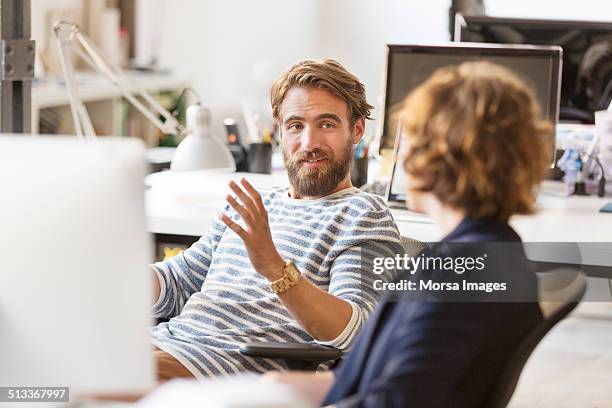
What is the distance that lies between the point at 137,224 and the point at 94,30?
4631mm

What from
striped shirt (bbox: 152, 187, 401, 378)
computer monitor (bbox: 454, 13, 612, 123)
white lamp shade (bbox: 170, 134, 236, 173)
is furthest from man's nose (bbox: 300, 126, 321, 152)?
computer monitor (bbox: 454, 13, 612, 123)

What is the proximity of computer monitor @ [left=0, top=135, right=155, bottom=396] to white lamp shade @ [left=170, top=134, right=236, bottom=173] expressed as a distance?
1.46 meters

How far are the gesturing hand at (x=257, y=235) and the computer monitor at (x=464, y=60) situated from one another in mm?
1238

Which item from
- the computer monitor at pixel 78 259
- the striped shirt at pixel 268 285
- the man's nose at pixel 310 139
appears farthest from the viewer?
the man's nose at pixel 310 139

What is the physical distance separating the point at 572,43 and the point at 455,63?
57 cm

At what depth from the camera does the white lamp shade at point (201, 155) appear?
2.82 metres

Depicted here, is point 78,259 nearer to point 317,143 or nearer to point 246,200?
point 246,200

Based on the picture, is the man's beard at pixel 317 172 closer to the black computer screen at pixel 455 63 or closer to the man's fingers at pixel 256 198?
the man's fingers at pixel 256 198

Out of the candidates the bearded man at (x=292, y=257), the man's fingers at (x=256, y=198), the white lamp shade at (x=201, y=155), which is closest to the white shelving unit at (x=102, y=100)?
the white lamp shade at (x=201, y=155)

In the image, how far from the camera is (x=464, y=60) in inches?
125

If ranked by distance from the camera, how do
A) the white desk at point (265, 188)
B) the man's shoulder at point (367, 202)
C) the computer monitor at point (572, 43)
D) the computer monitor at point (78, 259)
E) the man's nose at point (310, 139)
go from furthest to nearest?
the computer monitor at point (572, 43)
the white desk at point (265, 188)
the man's nose at point (310, 139)
the man's shoulder at point (367, 202)
the computer monitor at point (78, 259)

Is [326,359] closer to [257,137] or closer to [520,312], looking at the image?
[520,312]

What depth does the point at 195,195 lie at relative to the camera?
2.97 m

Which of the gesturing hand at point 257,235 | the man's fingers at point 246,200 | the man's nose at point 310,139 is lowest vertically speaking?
the gesturing hand at point 257,235
